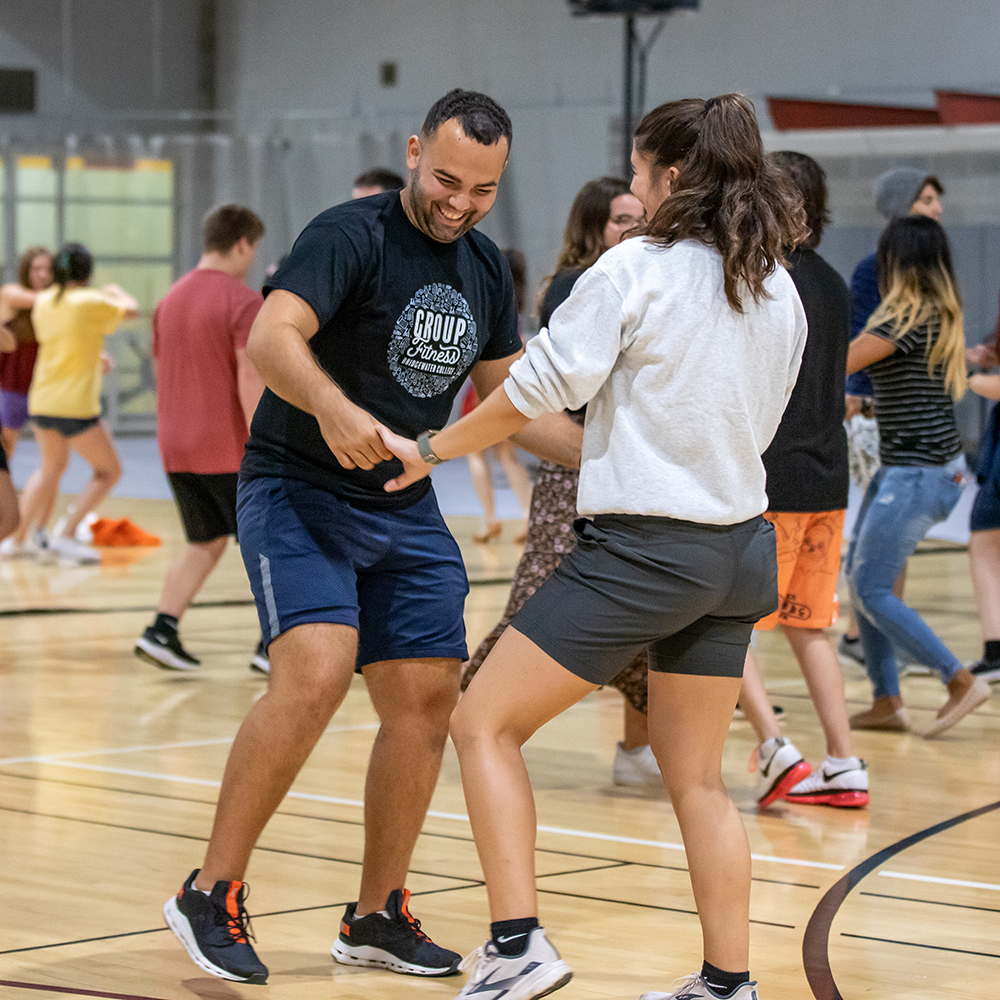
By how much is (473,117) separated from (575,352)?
Result: 62 centimetres

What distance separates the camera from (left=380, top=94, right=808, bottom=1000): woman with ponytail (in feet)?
8.51

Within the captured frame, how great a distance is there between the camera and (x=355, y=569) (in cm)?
308

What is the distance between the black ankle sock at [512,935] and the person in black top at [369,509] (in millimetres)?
502

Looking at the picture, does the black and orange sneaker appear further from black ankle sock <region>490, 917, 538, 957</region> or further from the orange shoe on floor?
the orange shoe on floor

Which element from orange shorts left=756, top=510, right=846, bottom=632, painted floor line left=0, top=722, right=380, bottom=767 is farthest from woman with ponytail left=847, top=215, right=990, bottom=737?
painted floor line left=0, top=722, right=380, bottom=767

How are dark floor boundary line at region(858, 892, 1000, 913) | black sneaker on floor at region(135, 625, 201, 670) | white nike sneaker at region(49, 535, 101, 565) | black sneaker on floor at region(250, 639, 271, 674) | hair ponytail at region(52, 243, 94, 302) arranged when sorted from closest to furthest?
dark floor boundary line at region(858, 892, 1000, 913), black sneaker on floor at region(250, 639, 271, 674), black sneaker on floor at region(135, 625, 201, 670), hair ponytail at region(52, 243, 94, 302), white nike sneaker at region(49, 535, 101, 565)

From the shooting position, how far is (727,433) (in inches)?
104

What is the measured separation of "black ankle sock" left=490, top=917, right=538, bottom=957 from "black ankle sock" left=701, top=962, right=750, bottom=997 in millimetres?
334

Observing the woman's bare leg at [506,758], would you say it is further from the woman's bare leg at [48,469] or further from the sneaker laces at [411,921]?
the woman's bare leg at [48,469]

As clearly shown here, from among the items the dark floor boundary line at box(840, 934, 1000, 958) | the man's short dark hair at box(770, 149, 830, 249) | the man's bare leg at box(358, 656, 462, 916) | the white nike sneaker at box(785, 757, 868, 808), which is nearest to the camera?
the man's bare leg at box(358, 656, 462, 916)

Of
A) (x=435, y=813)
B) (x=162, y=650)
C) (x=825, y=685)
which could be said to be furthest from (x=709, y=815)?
(x=162, y=650)

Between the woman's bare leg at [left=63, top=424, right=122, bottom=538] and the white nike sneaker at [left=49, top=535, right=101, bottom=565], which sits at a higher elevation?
the woman's bare leg at [left=63, top=424, right=122, bottom=538]

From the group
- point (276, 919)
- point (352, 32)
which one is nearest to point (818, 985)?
point (276, 919)

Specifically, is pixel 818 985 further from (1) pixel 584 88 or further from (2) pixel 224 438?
(1) pixel 584 88
